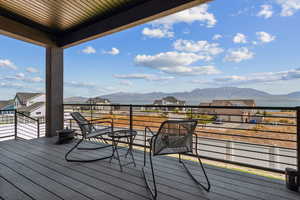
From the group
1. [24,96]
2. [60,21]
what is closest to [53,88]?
[60,21]

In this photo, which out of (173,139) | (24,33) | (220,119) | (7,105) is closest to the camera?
(173,139)

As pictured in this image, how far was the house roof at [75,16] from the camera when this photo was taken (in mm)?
2830

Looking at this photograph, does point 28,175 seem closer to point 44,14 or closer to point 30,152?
point 30,152

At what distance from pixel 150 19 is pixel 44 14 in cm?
222

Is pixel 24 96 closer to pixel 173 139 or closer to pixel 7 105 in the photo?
pixel 7 105

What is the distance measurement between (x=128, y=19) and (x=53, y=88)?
2762 mm

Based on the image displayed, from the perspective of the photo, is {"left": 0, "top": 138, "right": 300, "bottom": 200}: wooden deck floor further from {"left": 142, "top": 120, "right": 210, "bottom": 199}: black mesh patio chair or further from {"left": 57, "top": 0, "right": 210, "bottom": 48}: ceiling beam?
{"left": 57, "top": 0, "right": 210, "bottom": 48}: ceiling beam

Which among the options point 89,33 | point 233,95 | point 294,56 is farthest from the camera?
point 294,56

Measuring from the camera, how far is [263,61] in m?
13.4

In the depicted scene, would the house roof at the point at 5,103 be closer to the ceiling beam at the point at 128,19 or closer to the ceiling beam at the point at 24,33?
the ceiling beam at the point at 24,33

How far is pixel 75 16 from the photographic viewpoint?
3389mm

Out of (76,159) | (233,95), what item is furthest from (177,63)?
(76,159)

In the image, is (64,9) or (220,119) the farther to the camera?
(64,9)

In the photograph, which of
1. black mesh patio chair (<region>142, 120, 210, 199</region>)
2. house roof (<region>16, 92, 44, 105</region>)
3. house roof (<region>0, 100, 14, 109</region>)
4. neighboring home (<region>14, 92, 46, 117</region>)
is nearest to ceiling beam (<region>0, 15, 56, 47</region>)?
house roof (<region>0, 100, 14, 109</region>)
